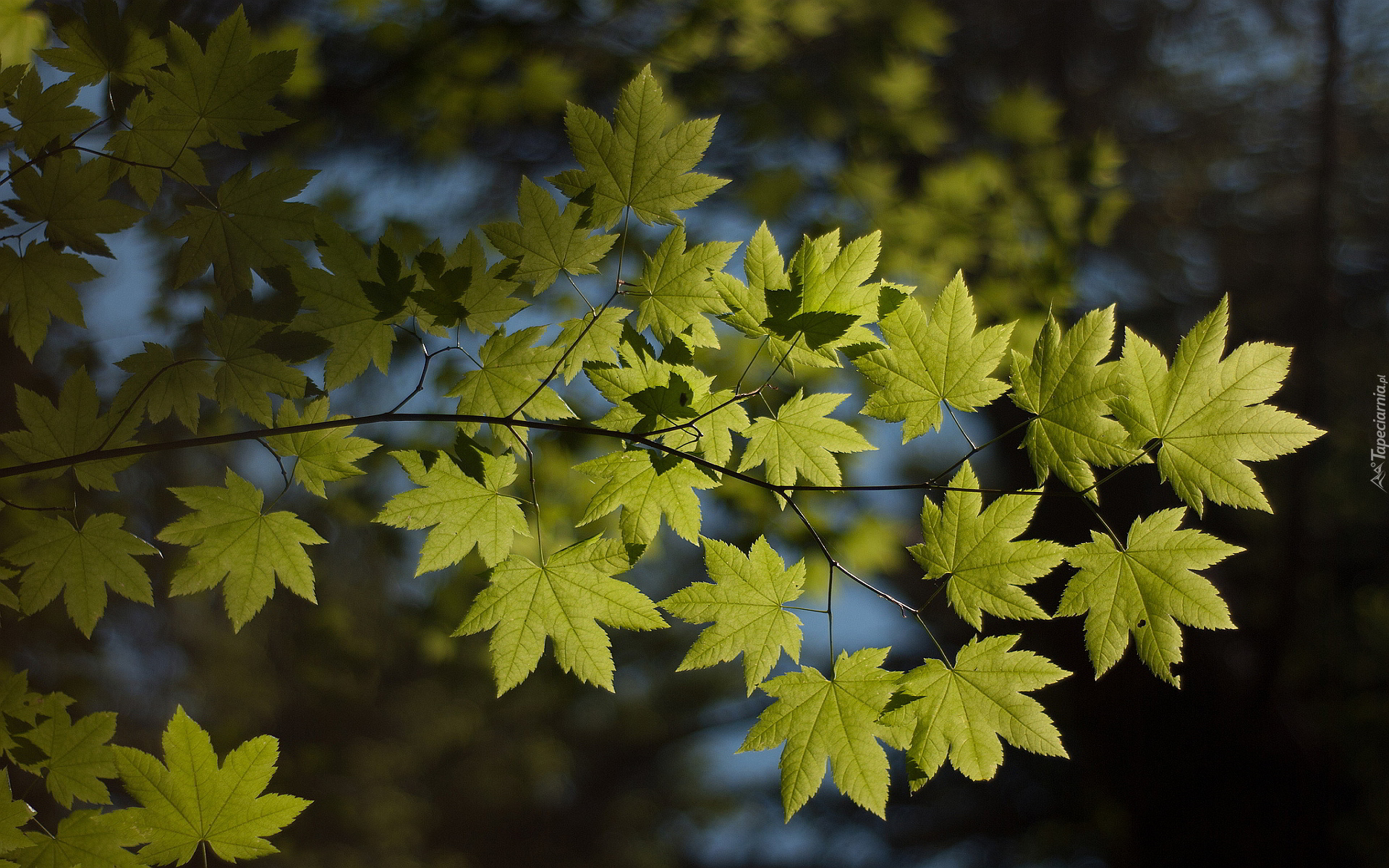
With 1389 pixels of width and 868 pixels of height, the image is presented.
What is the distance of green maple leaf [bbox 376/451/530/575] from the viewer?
112cm

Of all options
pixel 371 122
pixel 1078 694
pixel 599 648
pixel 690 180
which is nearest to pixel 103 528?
pixel 599 648

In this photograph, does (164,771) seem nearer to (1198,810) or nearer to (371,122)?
(371,122)

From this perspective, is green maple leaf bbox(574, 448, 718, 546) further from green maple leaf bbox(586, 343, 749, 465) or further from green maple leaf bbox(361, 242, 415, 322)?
green maple leaf bbox(361, 242, 415, 322)

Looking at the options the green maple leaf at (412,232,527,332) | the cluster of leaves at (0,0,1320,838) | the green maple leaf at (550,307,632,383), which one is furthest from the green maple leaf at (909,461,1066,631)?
the green maple leaf at (412,232,527,332)

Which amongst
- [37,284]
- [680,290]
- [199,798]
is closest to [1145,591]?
[680,290]

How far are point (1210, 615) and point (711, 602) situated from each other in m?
0.73

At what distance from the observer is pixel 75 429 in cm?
115

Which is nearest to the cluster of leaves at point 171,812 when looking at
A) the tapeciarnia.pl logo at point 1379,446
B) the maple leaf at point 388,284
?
the maple leaf at point 388,284

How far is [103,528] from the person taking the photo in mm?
1199

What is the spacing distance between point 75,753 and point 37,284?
2.81 feet

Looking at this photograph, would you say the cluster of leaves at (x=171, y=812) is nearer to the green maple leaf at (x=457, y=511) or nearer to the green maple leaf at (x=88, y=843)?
the green maple leaf at (x=88, y=843)

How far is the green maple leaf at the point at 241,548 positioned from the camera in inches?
45.8

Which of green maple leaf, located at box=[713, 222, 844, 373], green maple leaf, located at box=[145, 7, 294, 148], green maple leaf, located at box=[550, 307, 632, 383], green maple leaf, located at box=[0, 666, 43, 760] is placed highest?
green maple leaf, located at box=[145, 7, 294, 148]

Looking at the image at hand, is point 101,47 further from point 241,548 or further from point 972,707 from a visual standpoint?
point 972,707
